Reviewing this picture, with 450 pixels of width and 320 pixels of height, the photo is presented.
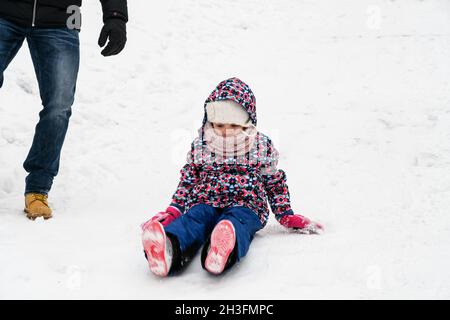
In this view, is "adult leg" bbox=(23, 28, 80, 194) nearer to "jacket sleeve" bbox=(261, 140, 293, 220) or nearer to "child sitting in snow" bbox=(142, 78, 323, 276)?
"child sitting in snow" bbox=(142, 78, 323, 276)

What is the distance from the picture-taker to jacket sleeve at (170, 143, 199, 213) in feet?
9.64

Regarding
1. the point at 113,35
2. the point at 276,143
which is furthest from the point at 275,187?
the point at 276,143

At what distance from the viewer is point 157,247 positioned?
2.29m

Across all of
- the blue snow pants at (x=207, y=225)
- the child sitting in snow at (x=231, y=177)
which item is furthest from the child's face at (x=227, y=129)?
the blue snow pants at (x=207, y=225)

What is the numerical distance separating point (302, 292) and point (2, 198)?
7.42 feet

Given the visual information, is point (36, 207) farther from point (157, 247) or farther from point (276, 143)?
point (276, 143)

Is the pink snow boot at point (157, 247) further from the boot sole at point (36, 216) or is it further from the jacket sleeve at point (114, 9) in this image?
the jacket sleeve at point (114, 9)

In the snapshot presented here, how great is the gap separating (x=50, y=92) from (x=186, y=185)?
1.00 metres

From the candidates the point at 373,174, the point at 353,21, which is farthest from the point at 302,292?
the point at 353,21

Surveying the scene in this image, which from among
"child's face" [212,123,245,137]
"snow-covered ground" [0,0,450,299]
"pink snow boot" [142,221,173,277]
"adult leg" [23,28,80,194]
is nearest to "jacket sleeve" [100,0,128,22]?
"adult leg" [23,28,80,194]

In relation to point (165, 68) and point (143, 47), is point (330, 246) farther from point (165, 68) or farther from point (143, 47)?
point (143, 47)

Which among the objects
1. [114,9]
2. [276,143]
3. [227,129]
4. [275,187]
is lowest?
[275,187]

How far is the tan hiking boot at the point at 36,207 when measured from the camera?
3.15 m

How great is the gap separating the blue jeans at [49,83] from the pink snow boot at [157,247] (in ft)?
3.97
